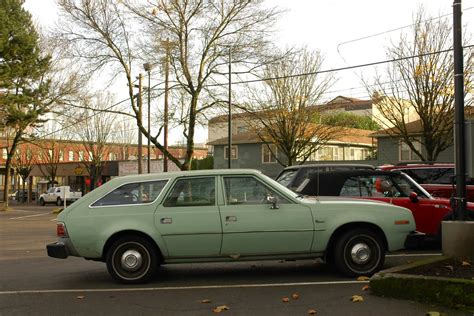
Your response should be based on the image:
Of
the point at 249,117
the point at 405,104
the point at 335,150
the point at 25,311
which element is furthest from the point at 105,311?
the point at 335,150

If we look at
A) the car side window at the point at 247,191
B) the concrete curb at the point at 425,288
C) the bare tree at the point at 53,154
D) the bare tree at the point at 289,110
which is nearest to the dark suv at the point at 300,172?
the car side window at the point at 247,191

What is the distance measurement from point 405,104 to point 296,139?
7665mm

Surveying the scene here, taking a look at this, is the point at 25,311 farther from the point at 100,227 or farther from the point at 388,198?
the point at 388,198

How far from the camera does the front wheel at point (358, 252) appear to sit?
7547 mm

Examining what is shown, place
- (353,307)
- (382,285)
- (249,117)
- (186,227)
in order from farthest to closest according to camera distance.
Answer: (249,117) < (186,227) < (382,285) < (353,307)

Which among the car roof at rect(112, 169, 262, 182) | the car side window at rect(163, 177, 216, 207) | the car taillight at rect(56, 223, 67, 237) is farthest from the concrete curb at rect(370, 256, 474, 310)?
the car taillight at rect(56, 223, 67, 237)

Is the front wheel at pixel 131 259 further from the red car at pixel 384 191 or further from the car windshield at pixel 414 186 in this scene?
the car windshield at pixel 414 186

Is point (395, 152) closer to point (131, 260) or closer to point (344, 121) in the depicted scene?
point (344, 121)

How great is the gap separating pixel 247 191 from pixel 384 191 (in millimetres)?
3289

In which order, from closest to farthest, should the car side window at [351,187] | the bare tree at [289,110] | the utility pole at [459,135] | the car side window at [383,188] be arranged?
the utility pole at [459,135]
the car side window at [383,188]
the car side window at [351,187]
the bare tree at [289,110]

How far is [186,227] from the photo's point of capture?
739 cm

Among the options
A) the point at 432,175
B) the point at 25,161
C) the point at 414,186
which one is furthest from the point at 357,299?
the point at 25,161

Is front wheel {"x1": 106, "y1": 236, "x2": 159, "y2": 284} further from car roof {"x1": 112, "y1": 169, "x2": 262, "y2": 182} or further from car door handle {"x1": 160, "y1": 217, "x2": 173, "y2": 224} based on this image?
car roof {"x1": 112, "y1": 169, "x2": 262, "y2": 182}

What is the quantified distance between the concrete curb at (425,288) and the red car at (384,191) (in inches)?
118
